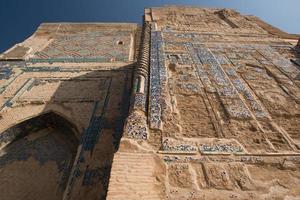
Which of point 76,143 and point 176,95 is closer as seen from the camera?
point 176,95

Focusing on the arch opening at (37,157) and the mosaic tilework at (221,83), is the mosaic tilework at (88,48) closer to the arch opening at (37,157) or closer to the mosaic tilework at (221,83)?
Result: the arch opening at (37,157)

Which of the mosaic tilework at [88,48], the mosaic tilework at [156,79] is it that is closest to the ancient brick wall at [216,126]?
the mosaic tilework at [156,79]

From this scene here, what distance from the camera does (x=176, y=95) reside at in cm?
275

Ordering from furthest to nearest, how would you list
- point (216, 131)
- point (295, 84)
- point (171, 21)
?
point (171, 21) → point (295, 84) → point (216, 131)

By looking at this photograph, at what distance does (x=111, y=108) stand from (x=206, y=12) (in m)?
4.68

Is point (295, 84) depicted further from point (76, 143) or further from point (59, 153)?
point (59, 153)

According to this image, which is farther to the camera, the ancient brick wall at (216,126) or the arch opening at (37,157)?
the arch opening at (37,157)

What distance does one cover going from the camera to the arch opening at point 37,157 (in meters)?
2.91

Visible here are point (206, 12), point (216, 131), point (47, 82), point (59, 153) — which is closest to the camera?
point (216, 131)

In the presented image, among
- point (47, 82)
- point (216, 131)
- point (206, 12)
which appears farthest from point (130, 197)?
point (206, 12)

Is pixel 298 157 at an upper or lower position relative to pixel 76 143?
upper

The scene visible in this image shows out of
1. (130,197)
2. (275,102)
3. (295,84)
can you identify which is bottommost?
(130,197)

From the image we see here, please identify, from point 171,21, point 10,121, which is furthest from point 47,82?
point 171,21

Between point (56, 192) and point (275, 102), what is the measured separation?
2.77 meters
